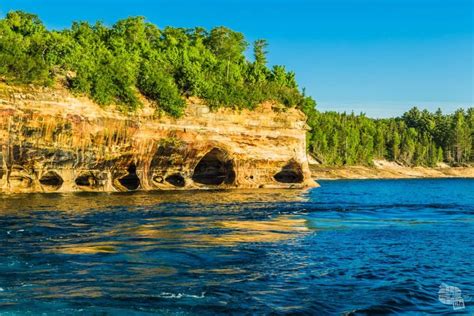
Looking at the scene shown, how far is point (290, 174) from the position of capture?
65.8m

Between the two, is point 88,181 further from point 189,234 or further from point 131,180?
point 189,234

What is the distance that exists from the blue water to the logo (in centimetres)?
15

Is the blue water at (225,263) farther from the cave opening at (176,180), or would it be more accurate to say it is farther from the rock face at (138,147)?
the cave opening at (176,180)

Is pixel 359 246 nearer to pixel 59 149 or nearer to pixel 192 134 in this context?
pixel 59 149

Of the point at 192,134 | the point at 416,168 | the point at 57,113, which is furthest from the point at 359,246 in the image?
the point at 416,168

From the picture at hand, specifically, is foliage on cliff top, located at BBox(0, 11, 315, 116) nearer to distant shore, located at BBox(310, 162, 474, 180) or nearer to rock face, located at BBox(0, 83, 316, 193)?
rock face, located at BBox(0, 83, 316, 193)

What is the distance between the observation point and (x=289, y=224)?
27.1 meters

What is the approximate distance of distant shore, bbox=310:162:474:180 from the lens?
119000 millimetres

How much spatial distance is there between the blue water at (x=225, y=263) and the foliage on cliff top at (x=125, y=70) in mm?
17763

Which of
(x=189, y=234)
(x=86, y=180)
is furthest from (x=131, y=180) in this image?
(x=189, y=234)

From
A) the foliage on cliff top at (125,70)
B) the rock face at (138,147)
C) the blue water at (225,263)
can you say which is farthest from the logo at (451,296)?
the foliage on cliff top at (125,70)

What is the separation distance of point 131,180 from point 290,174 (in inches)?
855

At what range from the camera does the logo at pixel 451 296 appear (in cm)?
1208

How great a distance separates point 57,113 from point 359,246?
103ft
